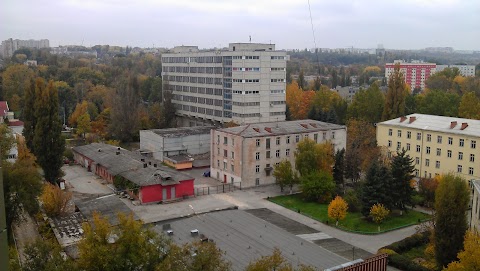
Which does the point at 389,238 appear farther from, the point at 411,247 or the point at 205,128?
the point at 205,128

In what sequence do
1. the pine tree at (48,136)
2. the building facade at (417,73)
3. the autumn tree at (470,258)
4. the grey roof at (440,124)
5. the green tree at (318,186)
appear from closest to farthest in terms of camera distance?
the autumn tree at (470,258), the green tree at (318,186), the pine tree at (48,136), the grey roof at (440,124), the building facade at (417,73)

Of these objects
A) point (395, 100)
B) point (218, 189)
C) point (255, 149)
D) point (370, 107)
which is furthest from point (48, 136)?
point (370, 107)

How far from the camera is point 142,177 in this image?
29.6 meters

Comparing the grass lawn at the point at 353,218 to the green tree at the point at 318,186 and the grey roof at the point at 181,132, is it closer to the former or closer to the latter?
the green tree at the point at 318,186

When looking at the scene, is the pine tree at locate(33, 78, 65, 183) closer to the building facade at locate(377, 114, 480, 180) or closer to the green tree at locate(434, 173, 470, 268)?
the green tree at locate(434, 173, 470, 268)

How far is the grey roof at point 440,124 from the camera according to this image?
3196 cm

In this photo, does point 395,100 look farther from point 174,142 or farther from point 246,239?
point 246,239

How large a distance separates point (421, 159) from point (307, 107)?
22214mm

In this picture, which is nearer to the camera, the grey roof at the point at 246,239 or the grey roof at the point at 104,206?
the grey roof at the point at 246,239

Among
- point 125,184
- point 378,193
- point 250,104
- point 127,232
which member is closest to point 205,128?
point 250,104

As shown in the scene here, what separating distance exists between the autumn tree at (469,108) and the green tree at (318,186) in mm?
21859

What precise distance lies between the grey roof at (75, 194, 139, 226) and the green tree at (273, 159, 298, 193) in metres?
9.66

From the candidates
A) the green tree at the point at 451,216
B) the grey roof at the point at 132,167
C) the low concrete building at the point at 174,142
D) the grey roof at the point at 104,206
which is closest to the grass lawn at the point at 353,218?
the green tree at the point at 451,216

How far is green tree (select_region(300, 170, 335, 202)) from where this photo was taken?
28.4 meters
